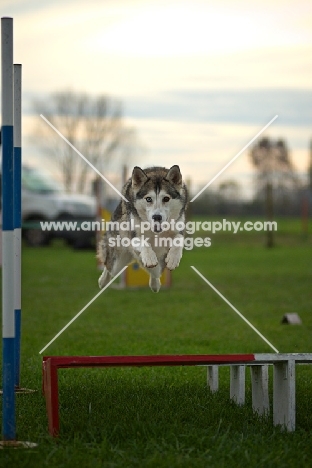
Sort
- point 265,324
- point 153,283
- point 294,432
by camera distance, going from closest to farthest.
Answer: point 294,432 < point 153,283 < point 265,324

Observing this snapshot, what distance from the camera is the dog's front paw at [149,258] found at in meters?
5.73

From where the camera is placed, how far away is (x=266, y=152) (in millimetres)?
28984

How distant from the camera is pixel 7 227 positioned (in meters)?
4.70

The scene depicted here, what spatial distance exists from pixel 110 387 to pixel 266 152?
23.3 metres

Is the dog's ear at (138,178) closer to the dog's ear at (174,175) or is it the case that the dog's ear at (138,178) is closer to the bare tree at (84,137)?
the dog's ear at (174,175)

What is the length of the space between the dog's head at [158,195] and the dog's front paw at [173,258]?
226 mm

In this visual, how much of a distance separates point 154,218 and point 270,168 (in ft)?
79.1

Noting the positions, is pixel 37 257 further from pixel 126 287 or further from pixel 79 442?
pixel 79 442

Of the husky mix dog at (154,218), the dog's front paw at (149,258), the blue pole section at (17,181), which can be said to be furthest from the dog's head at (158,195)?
the blue pole section at (17,181)

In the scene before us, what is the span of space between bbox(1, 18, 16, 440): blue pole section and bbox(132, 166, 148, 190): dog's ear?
4.12 feet

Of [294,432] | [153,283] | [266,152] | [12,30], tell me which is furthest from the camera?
[266,152]

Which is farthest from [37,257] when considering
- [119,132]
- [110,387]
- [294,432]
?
[294,432]

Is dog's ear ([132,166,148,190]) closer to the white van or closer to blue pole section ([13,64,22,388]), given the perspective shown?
blue pole section ([13,64,22,388])

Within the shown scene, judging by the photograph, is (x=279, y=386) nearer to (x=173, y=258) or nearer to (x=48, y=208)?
(x=173, y=258)
